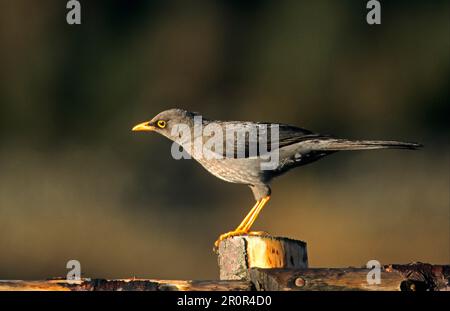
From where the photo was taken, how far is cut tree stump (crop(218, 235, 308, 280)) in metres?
5.93

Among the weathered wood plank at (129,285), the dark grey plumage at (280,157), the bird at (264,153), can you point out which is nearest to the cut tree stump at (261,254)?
the weathered wood plank at (129,285)

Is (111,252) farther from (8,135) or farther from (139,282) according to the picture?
(139,282)

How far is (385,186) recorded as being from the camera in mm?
13469

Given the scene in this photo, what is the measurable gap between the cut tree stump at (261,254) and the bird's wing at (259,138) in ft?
Answer: 3.69

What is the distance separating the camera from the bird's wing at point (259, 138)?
7.04 m

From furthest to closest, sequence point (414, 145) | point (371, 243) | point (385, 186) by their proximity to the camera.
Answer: point (385, 186), point (371, 243), point (414, 145)

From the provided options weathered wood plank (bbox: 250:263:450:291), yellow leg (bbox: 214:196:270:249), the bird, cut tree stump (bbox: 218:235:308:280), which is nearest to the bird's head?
the bird

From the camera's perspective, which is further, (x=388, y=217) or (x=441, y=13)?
(x=441, y=13)

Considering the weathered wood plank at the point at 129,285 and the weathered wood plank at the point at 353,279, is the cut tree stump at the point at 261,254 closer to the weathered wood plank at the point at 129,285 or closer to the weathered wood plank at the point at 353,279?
the weathered wood plank at the point at 353,279

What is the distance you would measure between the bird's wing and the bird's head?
1.25ft

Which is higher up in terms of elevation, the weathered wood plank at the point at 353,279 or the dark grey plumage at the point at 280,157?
the dark grey plumage at the point at 280,157

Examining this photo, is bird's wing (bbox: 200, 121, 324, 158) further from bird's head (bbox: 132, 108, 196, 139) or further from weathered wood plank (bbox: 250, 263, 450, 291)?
weathered wood plank (bbox: 250, 263, 450, 291)

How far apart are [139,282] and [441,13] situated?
12106mm
